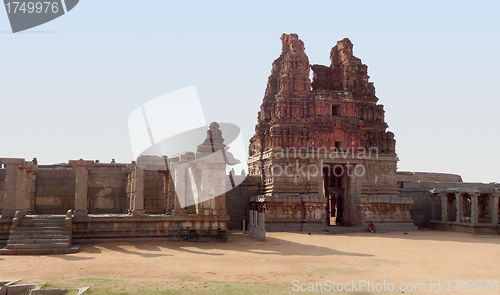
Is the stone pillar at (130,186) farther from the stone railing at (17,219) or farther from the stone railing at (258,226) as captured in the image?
the stone railing at (258,226)

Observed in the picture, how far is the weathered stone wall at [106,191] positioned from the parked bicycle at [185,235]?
7.02 m

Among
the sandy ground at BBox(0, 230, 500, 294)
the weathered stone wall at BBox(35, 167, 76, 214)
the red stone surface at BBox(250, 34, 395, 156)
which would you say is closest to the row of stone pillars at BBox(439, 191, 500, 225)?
the red stone surface at BBox(250, 34, 395, 156)

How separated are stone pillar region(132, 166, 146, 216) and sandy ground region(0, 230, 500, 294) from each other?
5.93ft

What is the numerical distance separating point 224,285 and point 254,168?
26974 millimetres

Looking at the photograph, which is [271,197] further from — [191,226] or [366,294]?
[366,294]


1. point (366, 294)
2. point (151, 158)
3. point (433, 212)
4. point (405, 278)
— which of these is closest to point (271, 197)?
point (151, 158)

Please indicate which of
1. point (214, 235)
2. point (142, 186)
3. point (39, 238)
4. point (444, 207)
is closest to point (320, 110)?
point (444, 207)

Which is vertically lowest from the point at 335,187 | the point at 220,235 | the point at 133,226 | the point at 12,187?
the point at 220,235

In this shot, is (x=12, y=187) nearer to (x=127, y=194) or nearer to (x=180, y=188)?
(x=127, y=194)

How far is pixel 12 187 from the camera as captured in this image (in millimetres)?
22016

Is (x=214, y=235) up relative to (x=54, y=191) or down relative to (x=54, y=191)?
down

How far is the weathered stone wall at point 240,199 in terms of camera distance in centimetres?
3562

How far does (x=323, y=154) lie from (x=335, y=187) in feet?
17.2

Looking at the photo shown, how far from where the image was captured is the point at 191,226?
23516 mm
